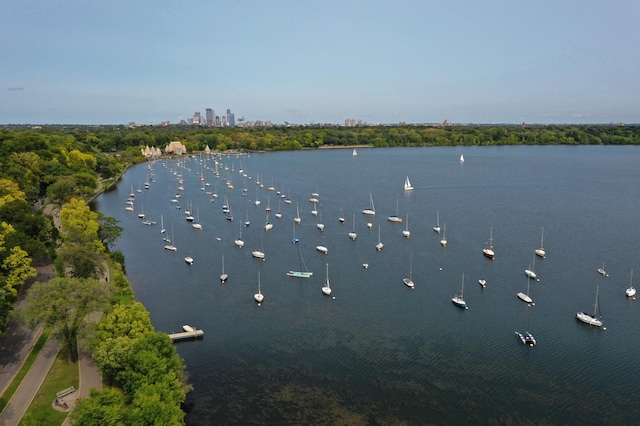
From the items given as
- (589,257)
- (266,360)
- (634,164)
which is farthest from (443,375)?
(634,164)

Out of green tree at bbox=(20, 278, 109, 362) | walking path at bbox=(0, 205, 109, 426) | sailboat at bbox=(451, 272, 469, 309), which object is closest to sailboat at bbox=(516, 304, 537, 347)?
sailboat at bbox=(451, 272, 469, 309)

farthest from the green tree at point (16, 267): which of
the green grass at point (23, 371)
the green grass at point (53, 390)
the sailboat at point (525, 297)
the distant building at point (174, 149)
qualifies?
the distant building at point (174, 149)

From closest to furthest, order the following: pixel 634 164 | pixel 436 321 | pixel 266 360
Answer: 1. pixel 266 360
2. pixel 436 321
3. pixel 634 164

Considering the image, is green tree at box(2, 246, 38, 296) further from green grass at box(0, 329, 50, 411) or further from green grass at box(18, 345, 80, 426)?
green grass at box(18, 345, 80, 426)

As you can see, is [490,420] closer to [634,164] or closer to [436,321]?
[436,321]

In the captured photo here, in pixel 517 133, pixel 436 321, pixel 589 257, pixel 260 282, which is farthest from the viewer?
pixel 517 133

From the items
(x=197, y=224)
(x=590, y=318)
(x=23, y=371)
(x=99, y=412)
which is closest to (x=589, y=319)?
(x=590, y=318)
